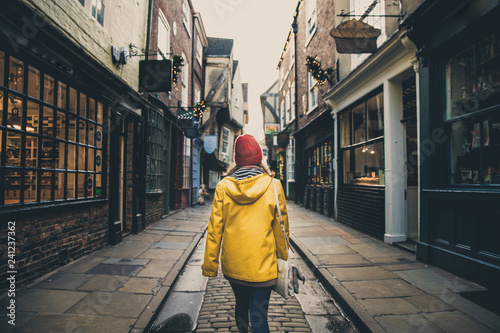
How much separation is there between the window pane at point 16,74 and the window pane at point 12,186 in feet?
3.68

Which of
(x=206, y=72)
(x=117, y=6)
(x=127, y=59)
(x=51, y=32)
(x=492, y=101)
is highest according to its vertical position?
(x=206, y=72)

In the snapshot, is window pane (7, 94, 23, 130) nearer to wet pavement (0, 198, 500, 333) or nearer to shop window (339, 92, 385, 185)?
wet pavement (0, 198, 500, 333)

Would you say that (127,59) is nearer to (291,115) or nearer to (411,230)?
(411,230)

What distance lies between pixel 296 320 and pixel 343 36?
5.63 metres

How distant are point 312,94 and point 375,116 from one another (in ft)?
20.7

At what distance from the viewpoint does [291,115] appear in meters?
17.7

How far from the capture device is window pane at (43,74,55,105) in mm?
4266

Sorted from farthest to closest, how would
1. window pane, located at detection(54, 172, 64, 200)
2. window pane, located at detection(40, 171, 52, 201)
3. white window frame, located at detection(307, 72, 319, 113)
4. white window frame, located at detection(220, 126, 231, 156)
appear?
white window frame, located at detection(220, 126, 231, 156) → white window frame, located at detection(307, 72, 319, 113) → window pane, located at detection(54, 172, 64, 200) → window pane, located at detection(40, 171, 52, 201)

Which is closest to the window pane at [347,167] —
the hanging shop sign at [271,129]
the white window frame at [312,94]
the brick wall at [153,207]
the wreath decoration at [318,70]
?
the wreath decoration at [318,70]

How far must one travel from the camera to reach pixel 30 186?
396 cm

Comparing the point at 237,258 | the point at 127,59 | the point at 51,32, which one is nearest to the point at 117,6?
the point at 127,59

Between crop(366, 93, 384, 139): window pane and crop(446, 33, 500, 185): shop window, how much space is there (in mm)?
2249

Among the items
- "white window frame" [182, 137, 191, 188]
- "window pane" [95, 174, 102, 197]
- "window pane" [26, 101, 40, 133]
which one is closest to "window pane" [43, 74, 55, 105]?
"window pane" [26, 101, 40, 133]

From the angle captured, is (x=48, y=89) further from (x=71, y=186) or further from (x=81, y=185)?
(x=81, y=185)
